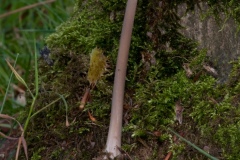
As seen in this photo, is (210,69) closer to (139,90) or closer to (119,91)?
(139,90)

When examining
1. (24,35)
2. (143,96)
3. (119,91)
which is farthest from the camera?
(24,35)

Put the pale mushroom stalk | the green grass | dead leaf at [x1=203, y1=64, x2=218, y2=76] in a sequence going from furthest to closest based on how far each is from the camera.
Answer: the green grass → dead leaf at [x1=203, y1=64, x2=218, y2=76] → the pale mushroom stalk

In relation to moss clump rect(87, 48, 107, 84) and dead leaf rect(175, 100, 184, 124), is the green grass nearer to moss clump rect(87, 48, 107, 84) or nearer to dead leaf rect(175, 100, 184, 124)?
moss clump rect(87, 48, 107, 84)

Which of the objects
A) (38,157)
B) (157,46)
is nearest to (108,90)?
(157,46)

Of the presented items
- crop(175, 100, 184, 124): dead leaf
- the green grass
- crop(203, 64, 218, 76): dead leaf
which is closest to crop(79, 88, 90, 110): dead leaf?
crop(175, 100, 184, 124): dead leaf

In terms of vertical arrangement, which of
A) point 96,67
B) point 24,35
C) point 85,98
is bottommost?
point 85,98

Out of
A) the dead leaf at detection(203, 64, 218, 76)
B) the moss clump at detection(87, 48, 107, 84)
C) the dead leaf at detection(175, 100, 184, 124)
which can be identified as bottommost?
the dead leaf at detection(175, 100, 184, 124)

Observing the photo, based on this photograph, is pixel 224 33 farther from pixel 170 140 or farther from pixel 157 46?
pixel 170 140

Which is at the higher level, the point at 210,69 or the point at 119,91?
the point at 210,69

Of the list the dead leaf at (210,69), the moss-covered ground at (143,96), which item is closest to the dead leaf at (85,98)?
the moss-covered ground at (143,96)

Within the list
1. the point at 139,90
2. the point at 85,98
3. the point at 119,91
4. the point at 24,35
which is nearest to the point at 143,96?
the point at 139,90
